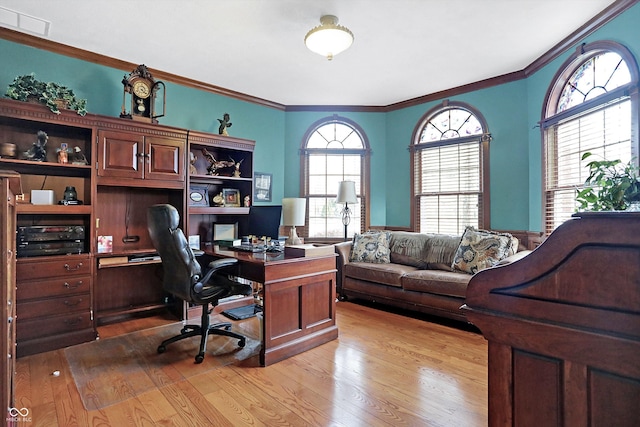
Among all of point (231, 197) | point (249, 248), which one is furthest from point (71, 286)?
point (231, 197)

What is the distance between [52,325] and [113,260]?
0.69 meters

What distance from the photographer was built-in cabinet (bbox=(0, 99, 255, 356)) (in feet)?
9.04

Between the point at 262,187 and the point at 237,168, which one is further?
the point at 262,187

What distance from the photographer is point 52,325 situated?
2.80m

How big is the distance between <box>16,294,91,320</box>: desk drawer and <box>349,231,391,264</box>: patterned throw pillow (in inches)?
114

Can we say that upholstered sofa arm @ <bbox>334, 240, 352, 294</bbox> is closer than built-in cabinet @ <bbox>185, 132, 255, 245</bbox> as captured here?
No

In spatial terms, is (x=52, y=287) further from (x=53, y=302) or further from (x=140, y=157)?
(x=140, y=157)

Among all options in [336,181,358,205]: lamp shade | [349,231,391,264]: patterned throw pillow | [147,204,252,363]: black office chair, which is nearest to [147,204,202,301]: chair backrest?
[147,204,252,363]: black office chair

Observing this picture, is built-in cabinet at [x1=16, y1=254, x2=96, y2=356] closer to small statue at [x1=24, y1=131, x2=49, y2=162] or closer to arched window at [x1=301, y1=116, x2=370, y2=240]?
small statue at [x1=24, y1=131, x2=49, y2=162]

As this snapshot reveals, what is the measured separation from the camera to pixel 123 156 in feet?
10.6

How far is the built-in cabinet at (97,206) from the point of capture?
2.75 meters

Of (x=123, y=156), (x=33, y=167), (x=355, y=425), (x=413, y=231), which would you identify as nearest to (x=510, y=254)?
(x=413, y=231)

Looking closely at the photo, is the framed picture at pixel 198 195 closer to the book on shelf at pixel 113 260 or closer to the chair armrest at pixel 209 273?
the book on shelf at pixel 113 260

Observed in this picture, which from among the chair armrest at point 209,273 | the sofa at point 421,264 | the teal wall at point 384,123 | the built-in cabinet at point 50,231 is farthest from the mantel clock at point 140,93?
the sofa at point 421,264
